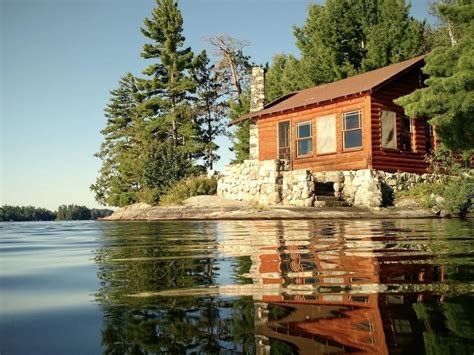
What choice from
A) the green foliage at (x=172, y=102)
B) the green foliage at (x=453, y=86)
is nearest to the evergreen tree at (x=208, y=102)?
the green foliage at (x=172, y=102)

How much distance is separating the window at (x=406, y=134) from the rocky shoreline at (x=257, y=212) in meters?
4.51

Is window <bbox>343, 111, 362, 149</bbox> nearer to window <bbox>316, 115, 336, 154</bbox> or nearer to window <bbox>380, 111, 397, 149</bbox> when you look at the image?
window <bbox>316, 115, 336, 154</bbox>

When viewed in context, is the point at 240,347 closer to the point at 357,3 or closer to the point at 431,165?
the point at 431,165

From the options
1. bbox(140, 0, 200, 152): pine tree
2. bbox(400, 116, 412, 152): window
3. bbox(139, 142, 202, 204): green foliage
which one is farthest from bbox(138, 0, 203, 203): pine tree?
bbox(400, 116, 412, 152): window

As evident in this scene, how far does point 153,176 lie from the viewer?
23859mm

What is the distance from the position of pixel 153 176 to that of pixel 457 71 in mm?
16575

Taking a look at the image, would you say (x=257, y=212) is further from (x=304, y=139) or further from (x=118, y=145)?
(x=118, y=145)

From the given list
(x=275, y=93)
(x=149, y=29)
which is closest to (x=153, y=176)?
Answer: (x=275, y=93)

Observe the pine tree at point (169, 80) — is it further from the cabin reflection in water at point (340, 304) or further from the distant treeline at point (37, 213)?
the cabin reflection in water at point (340, 304)

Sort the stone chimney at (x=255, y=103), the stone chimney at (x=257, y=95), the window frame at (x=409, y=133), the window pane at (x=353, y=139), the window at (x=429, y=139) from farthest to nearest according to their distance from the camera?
the stone chimney at (x=257, y=95)
the stone chimney at (x=255, y=103)
the window at (x=429, y=139)
the window frame at (x=409, y=133)
the window pane at (x=353, y=139)

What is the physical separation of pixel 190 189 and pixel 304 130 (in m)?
5.98

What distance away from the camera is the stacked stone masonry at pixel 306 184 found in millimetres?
16141

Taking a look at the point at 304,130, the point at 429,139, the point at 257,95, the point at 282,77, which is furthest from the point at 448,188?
the point at 282,77

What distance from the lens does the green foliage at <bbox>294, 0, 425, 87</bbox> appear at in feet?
90.0
